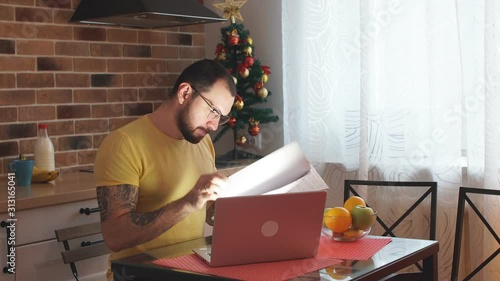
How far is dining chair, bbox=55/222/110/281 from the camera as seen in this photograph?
2895 millimetres

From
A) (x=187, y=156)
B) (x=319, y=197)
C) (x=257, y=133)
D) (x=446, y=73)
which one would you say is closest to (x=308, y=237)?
(x=319, y=197)

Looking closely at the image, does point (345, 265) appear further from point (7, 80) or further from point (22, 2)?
point (22, 2)

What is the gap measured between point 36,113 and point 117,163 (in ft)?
4.58

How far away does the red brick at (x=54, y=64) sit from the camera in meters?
3.47

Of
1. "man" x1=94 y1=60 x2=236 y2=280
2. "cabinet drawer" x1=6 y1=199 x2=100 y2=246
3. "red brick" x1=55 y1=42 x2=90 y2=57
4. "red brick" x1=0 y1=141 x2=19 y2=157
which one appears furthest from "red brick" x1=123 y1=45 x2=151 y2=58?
"man" x1=94 y1=60 x2=236 y2=280

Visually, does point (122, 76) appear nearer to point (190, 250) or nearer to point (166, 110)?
point (166, 110)

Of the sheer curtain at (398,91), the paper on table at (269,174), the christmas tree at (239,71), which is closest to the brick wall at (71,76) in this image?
the christmas tree at (239,71)

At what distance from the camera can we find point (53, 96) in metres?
3.53

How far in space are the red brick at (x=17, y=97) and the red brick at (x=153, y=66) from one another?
27.4 inches

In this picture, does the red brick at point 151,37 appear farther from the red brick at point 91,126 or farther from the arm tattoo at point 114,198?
the arm tattoo at point 114,198

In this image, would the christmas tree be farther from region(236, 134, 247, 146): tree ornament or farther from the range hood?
the range hood

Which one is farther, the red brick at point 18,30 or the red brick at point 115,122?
the red brick at point 115,122

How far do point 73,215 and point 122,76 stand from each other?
106cm

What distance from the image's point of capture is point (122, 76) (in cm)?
386
